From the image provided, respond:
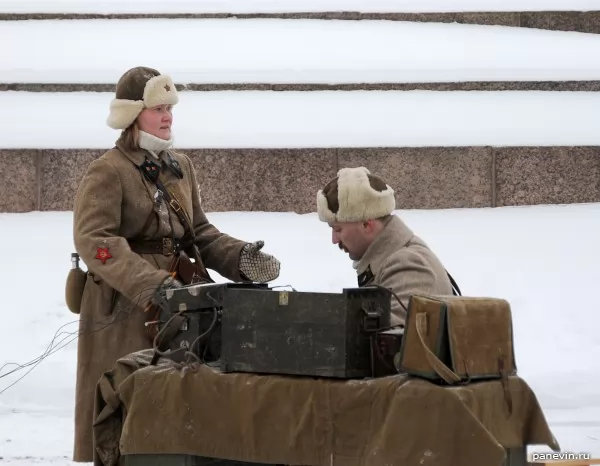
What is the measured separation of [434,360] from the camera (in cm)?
334

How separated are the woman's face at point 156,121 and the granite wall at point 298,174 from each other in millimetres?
3244

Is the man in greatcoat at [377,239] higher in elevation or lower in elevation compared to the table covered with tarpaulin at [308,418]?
higher

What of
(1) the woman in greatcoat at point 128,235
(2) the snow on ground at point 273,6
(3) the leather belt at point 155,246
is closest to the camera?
(1) the woman in greatcoat at point 128,235

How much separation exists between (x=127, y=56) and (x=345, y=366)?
530 centimetres

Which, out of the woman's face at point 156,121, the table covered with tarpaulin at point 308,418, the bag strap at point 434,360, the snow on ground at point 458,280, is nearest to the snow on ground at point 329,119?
the snow on ground at point 458,280

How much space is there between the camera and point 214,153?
7.93m

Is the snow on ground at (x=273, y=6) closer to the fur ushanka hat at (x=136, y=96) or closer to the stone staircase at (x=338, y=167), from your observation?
the stone staircase at (x=338, y=167)

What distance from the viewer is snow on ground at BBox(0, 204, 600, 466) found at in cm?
651

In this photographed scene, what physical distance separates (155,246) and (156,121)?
0.44 m

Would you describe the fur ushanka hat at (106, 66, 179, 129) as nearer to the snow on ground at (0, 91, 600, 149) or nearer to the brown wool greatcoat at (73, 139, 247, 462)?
the brown wool greatcoat at (73, 139, 247, 462)

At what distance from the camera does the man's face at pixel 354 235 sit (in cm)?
399

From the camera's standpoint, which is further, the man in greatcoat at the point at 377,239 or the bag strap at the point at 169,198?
the bag strap at the point at 169,198

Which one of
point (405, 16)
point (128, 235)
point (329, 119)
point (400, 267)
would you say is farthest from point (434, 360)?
point (405, 16)

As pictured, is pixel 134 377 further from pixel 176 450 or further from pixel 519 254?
pixel 519 254
